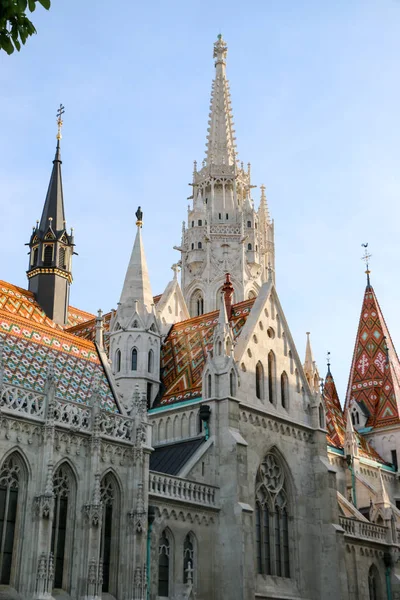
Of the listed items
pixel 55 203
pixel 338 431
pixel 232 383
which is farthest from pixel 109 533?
pixel 338 431

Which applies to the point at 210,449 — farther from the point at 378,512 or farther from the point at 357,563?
the point at 378,512

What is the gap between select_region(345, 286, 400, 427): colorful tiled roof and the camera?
4562 cm

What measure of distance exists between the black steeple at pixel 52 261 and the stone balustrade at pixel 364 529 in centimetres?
1465

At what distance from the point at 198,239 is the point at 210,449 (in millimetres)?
32600

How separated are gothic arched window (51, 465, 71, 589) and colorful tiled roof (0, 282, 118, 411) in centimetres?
301

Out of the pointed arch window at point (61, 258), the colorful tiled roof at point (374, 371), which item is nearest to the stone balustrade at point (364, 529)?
the colorful tiled roof at point (374, 371)

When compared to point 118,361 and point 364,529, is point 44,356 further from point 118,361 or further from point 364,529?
point 364,529

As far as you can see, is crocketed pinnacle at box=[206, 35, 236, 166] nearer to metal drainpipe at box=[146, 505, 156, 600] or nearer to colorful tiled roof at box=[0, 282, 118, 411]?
colorful tiled roof at box=[0, 282, 118, 411]

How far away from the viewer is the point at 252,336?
100ft

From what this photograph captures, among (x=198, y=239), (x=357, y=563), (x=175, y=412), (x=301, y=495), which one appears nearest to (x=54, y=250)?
(x=175, y=412)

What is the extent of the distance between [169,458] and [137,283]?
8289 mm

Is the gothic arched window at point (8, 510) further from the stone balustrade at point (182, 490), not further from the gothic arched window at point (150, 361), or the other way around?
the gothic arched window at point (150, 361)

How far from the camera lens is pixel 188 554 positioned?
25.4 m

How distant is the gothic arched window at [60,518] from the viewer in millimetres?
20938
